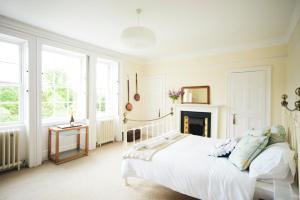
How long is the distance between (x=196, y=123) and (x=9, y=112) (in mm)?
4103

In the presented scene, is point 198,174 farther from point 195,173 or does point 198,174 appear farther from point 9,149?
point 9,149

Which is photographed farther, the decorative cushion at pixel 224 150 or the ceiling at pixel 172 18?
the ceiling at pixel 172 18

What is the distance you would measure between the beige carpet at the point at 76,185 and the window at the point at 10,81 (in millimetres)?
1010

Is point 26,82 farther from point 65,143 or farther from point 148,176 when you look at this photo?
point 148,176

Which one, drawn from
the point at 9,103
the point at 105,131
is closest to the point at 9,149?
the point at 9,103

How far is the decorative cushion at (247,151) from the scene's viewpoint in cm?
157

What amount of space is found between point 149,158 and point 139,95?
10.8ft

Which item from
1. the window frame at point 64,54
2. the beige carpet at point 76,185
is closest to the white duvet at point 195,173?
the beige carpet at point 76,185

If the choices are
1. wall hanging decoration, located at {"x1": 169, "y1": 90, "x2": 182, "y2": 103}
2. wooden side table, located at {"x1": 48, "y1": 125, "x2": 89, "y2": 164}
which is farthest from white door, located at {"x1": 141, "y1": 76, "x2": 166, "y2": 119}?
wooden side table, located at {"x1": 48, "y1": 125, "x2": 89, "y2": 164}

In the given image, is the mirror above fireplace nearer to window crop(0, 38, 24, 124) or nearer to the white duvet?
the white duvet

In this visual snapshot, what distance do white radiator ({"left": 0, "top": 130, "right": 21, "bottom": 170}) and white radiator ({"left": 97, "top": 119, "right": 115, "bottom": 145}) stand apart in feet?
5.39

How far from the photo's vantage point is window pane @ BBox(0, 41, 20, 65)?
2727 millimetres

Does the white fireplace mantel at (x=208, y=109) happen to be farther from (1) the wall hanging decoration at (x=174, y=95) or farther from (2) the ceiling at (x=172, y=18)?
(2) the ceiling at (x=172, y=18)

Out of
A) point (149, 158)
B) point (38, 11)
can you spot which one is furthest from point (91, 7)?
point (149, 158)
